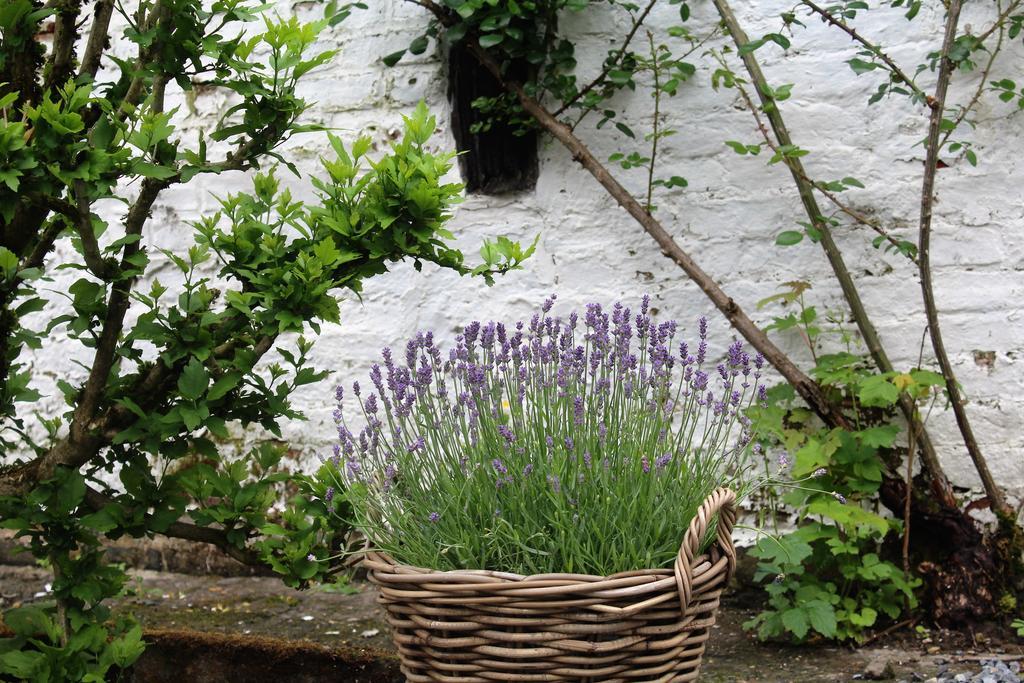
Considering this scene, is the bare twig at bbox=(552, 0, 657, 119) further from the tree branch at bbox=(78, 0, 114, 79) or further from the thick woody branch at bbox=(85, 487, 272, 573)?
the thick woody branch at bbox=(85, 487, 272, 573)

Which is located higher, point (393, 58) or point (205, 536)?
point (393, 58)

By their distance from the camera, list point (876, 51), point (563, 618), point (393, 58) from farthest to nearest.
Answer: point (393, 58), point (876, 51), point (563, 618)

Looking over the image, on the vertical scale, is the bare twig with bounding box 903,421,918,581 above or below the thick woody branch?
below

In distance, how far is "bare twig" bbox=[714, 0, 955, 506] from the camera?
290 cm

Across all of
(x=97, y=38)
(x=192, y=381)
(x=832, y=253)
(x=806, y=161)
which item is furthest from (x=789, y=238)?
(x=97, y=38)

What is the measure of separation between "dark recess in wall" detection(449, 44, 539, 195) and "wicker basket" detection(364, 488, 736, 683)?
1.89 meters

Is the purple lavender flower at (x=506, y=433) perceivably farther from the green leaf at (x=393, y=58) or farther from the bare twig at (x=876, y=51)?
the green leaf at (x=393, y=58)

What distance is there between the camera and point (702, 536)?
1.70m

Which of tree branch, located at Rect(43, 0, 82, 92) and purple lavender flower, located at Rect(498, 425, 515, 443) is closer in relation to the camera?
purple lavender flower, located at Rect(498, 425, 515, 443)

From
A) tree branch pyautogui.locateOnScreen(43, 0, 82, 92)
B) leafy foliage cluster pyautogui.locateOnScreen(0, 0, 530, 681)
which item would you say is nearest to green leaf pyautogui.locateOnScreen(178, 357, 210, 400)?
leafy foliage cluster pyautogui.locateOnScreen(0, 0, 530, 681)

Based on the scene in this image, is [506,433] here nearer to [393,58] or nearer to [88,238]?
[88,238]

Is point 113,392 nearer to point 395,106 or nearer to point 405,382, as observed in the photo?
point 405,382

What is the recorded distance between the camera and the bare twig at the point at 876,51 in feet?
9.06

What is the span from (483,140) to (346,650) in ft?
5.68
